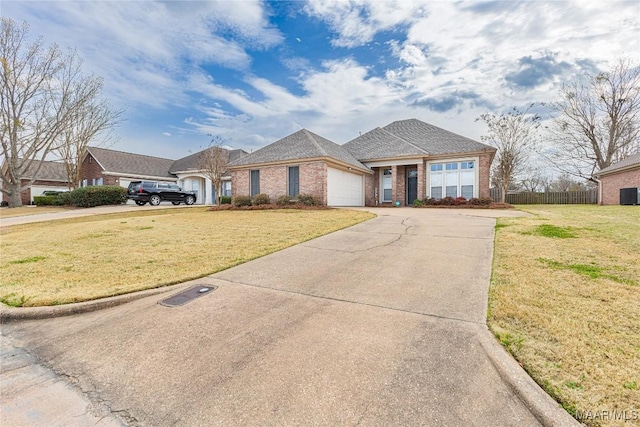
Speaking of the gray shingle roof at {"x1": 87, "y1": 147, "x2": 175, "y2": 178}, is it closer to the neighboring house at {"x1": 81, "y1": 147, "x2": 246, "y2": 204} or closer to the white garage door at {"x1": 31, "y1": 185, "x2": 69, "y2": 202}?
Result: the neighboring house at {"x1": 81, "y1": 147, "x2": 246, "y2": 204}

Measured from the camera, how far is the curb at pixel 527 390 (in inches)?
70.2

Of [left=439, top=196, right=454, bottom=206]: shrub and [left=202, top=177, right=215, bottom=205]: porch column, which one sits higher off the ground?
[left=202, top=177, right=215, bottom=205]: porch column

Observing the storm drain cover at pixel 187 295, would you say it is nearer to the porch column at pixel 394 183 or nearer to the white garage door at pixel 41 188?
the porch column at pixel 394 183

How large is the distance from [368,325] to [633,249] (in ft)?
20.2

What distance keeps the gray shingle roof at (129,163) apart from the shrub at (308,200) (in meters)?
22.4

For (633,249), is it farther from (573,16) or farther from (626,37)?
(626,37)

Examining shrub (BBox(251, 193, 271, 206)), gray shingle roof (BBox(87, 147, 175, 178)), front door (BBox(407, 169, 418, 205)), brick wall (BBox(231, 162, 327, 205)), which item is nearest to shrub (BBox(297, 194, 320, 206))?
brick wall (BBox(231, 162, 327, 205))

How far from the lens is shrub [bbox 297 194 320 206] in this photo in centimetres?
1714

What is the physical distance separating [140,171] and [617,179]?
138 feet

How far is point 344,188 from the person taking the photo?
1994cm

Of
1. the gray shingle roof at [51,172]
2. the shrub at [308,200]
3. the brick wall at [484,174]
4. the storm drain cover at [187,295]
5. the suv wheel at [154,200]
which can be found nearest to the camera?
the storm drain cover at [187,295]

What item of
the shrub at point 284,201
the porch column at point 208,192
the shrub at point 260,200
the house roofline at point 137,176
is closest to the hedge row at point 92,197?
the house roofline at point 137,176

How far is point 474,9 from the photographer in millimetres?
9336

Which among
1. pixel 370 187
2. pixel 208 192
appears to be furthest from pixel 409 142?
pixel 208 192
